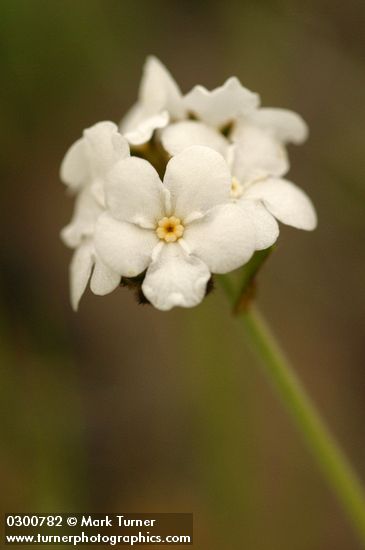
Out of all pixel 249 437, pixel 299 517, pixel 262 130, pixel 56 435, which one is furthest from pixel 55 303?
pixel 262 130

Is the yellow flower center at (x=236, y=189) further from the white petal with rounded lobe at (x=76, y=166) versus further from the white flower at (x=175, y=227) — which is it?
the white petal with rounded lobe at (x=76, y=166)

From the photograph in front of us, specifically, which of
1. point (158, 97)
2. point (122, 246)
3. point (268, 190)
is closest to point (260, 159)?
point (268, 190)

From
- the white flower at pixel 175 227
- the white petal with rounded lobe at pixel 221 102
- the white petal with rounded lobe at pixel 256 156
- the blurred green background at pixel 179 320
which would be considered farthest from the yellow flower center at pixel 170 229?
the blurred green background at pixel 179 320

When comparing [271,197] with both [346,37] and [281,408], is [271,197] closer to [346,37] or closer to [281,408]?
[281,408]

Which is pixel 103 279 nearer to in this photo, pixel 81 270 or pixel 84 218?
pixel 81 270

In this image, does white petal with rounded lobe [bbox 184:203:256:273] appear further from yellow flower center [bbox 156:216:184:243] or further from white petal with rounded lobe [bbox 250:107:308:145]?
white petal with rounded lobe [bbox 250:107:308:145]

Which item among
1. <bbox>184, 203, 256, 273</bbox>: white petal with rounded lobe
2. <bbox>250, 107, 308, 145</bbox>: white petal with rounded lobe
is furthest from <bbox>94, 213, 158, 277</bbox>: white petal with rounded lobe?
<bbox>250, 107, 308, 145</bbox>: white petal with rounded lobe
